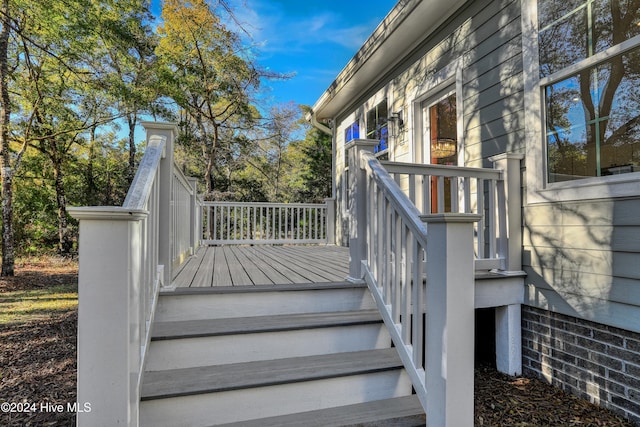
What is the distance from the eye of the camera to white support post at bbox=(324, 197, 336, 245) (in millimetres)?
6945

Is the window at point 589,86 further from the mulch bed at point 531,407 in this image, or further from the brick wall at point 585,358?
the mulch bed at point 531,407

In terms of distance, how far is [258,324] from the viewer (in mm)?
1951

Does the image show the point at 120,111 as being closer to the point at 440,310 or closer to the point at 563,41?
the point at 563,41

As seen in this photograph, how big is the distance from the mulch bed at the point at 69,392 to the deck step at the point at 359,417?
2.12 feet

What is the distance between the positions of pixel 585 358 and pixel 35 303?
251 inches

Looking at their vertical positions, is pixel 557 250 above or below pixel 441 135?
below

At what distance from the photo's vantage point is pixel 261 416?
5.37 ft

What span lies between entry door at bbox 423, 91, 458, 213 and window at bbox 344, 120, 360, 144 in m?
2.00

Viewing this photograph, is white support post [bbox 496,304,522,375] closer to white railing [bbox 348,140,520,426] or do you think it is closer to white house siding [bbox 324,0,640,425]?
white house siding [bbox 324,0,640,425]

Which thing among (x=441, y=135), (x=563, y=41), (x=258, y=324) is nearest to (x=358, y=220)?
(x=258, y=324)

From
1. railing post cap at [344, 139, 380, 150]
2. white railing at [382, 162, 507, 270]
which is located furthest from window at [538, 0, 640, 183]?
railing post cap at [344, 139, 380, 150]

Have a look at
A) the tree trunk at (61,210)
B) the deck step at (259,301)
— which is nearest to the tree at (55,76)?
the tree trunk at (61,210)

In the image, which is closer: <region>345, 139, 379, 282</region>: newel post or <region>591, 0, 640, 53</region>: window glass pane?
<region>591, 0, 640, 53</region>: window glass pane

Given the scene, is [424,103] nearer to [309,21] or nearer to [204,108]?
[309,21]
